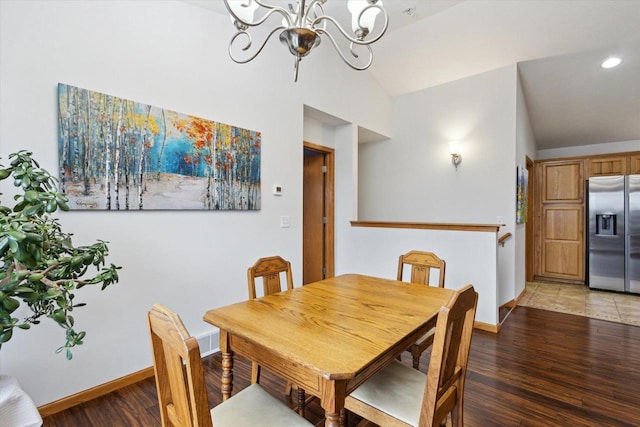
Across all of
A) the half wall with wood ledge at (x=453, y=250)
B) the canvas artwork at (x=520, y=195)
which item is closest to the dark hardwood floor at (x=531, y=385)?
the half wall with wood ledge at (x=453, y=250)

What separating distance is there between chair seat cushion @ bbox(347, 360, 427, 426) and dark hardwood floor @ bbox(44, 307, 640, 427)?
0.62 meters

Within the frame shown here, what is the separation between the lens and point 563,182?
17.0 feet

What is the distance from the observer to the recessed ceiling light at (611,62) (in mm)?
3410

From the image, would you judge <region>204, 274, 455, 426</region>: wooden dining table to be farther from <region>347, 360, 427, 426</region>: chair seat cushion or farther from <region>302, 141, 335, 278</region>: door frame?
<region>302, 141, 335, 278</region>: door frame

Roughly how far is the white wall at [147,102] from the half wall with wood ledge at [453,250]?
1043 millimetres

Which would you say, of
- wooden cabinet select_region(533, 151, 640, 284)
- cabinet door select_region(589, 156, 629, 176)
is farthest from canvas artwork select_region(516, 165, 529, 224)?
cabinet door select_region(589, 156, 629, 176)

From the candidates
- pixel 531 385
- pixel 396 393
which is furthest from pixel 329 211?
pixel 396 393

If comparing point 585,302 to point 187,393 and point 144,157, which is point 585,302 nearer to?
point 187,393

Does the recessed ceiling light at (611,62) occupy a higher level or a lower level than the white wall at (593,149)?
higher

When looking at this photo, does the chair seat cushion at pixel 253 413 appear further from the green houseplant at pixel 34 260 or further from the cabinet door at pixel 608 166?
the cabinet door at pixel 608 166

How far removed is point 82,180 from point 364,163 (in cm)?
407

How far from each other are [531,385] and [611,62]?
368 cm

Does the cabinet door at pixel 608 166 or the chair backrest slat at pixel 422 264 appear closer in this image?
the chair backrest slat at pixel 422 264

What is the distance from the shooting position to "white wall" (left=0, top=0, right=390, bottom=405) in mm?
1779
